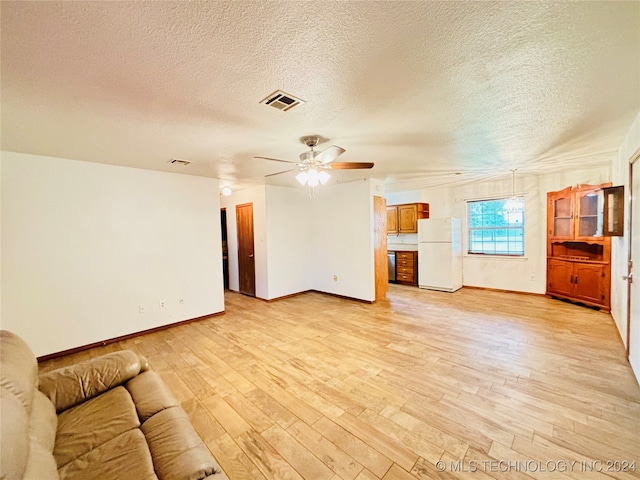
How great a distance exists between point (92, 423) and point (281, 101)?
2372 millimetres

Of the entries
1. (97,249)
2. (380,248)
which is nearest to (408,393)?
(380,248)

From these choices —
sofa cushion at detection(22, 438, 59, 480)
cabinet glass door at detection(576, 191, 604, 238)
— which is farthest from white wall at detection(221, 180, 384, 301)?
sofa cushion at detection(22, 438, 59, 480)

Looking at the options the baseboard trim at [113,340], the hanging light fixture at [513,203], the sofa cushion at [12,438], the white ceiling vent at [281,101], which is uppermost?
the white ceiling vent at [281,101]

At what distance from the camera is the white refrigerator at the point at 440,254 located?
5.88 m

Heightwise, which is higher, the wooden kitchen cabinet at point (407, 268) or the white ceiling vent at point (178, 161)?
the white ceiling vent at point (178, 161)

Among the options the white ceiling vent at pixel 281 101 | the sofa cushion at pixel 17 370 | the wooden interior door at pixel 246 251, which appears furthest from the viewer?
the wooden interior door at pixel 246 251

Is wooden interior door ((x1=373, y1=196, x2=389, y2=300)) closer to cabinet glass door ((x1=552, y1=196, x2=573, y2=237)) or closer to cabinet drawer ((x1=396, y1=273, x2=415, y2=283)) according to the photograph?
cabinet drawer ((x1=396, y1=273, x2=415, y2=283))

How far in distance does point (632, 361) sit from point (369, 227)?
357cm

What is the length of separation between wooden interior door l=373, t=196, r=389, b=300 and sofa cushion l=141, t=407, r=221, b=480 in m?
4.14

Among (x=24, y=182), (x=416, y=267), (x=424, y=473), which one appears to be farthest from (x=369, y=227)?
(x=24, y=182)

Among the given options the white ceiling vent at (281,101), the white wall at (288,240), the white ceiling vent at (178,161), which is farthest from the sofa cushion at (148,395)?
the white wall at (288,240)

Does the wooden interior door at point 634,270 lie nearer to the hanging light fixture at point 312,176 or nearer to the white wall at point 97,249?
the hanging light fixture at point 312,176

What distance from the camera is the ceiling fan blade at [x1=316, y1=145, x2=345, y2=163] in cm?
244

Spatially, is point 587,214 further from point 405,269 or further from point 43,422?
point 43,422
